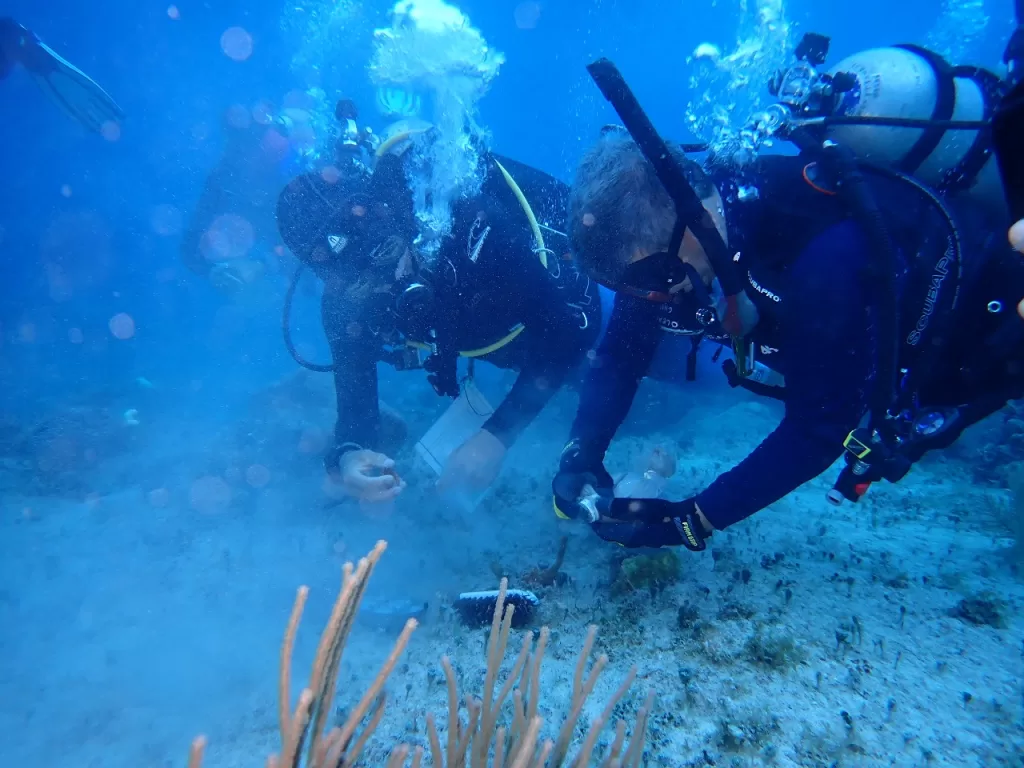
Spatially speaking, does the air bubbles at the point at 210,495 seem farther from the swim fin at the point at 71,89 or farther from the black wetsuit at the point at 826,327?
the swim fin at the point at 71,89

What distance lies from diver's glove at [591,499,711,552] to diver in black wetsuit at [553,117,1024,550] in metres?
0.02

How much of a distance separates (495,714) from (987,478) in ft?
24.4

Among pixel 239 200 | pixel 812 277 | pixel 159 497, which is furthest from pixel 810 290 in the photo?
pixel 239 200

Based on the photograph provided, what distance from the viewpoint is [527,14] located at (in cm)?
4212

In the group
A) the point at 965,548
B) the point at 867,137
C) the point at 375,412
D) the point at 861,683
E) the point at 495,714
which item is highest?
the point at 867,137

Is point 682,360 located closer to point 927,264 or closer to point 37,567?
point 927,264

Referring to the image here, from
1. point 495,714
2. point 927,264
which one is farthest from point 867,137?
point 495,714

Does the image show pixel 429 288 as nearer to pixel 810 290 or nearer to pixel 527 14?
pixel 810 290

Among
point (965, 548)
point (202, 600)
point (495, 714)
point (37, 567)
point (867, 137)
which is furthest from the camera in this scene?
point (37, 567)

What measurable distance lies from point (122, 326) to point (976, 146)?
42.3 meters

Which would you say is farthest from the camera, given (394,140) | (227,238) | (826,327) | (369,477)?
(227,238)

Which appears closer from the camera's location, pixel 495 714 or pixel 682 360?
pixel 495 714

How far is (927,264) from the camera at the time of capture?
2447 mm

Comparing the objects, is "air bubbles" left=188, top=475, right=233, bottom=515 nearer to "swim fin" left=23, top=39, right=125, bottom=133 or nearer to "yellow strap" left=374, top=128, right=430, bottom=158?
"yellow strap" left=374, top=128, right=430, bottom=158
